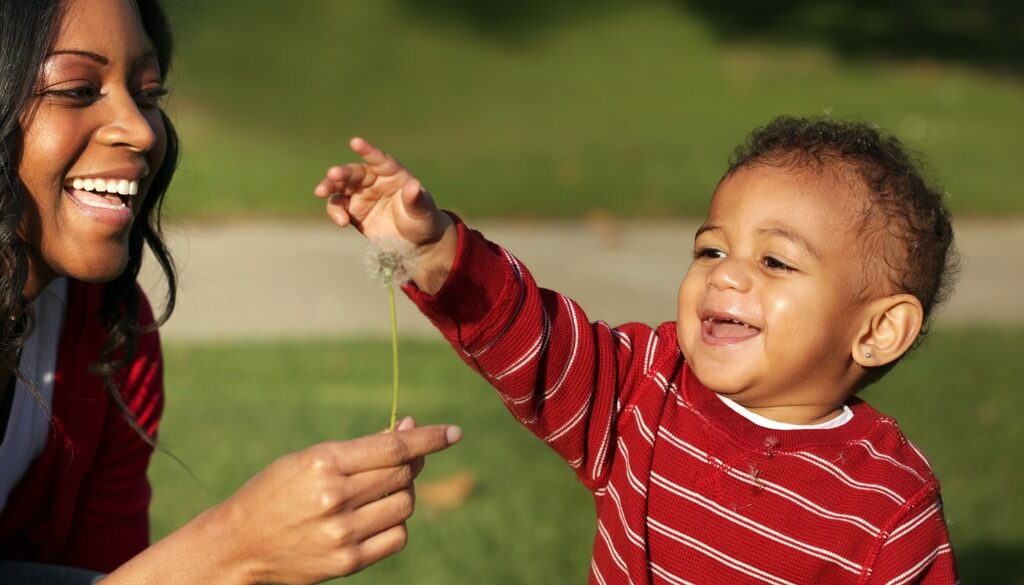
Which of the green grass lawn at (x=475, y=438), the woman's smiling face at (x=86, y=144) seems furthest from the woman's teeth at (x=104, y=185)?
the green grass lawn at (x=475, y=438)

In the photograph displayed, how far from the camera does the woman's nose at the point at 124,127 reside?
2.48 meters

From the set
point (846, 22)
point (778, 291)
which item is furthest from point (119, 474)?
point (846, 22)

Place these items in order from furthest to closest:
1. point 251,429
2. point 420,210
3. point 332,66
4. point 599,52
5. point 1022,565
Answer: point 599,52 → point 332,66 → point 251,429 → point 1022,565 → point 420,210

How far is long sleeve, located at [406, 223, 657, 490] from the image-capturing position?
2338 millimetres

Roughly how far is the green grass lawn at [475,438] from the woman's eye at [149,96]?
1767mm

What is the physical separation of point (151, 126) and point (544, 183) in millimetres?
6750

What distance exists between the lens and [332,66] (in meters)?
13.7

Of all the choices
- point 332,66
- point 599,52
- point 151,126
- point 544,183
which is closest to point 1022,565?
point 151,126

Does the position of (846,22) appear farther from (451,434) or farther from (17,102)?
(451,434)

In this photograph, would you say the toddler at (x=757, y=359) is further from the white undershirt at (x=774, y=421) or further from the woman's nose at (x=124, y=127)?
the woman's nose at (x=124, y=127)

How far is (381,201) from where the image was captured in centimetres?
230

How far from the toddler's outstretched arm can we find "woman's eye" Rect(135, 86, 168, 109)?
0.57 metres

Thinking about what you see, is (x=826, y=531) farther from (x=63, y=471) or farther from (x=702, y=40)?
(x=702, y=40)

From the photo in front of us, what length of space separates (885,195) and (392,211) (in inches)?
34.6
